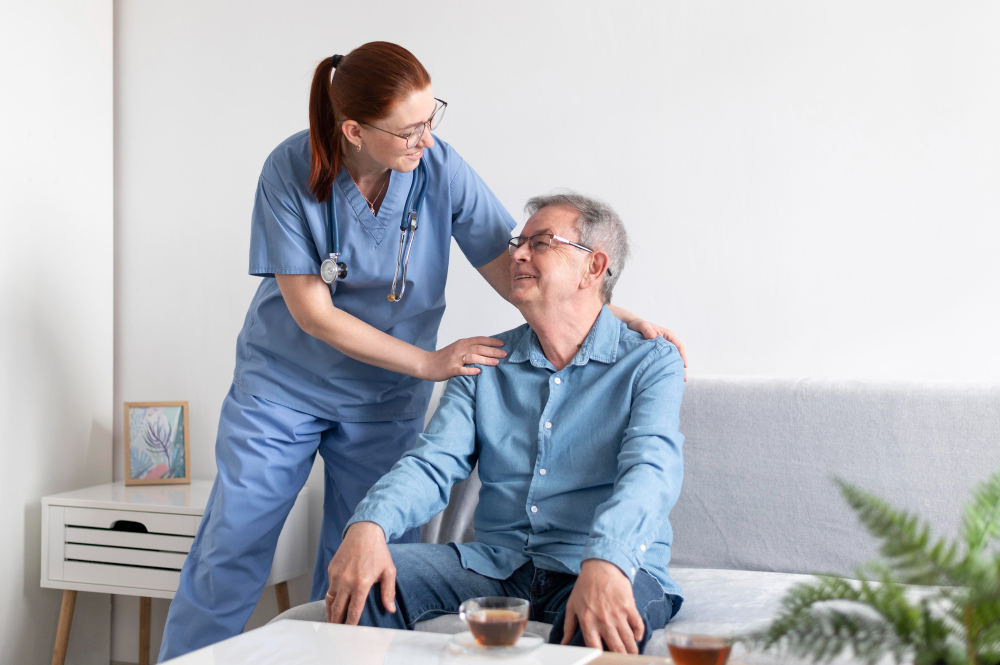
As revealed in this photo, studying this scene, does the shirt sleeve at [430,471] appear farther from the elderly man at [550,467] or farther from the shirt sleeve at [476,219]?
the shirt sleeve at [476,219]

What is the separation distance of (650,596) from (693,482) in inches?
20.0

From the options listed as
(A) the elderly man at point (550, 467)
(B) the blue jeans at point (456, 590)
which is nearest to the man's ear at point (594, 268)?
(A) the elderly man at point (550, 467)

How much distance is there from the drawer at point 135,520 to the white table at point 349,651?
3.81 ft

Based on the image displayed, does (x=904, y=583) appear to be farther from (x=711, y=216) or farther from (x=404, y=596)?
(x=711, y=216)

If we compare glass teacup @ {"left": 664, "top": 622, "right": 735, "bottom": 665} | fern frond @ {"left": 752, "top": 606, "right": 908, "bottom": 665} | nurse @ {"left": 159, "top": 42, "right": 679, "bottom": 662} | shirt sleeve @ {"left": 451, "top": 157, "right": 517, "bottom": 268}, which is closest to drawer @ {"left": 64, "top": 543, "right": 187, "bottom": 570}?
nurse @ {"left": 159, "top": 42, "right": 679, "bottom": 662}

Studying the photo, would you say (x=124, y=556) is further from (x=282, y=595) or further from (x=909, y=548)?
(x=909, y=548)

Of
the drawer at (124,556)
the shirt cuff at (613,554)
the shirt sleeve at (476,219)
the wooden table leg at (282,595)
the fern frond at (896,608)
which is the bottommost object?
the wooden table leg at (282,595)

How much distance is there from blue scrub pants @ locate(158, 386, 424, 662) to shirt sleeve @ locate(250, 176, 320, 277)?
13.1 inches

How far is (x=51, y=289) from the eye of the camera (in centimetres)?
238

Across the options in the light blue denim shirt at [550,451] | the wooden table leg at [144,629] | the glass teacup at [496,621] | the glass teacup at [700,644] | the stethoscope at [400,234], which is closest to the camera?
the glass teacup at [700,644]

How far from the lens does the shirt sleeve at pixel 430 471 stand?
1369 mm

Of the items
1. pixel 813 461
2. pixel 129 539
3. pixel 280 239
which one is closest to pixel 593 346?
→ pixel 813 461

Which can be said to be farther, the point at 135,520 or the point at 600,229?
the point at 135,520

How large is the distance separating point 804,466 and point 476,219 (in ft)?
2.81
